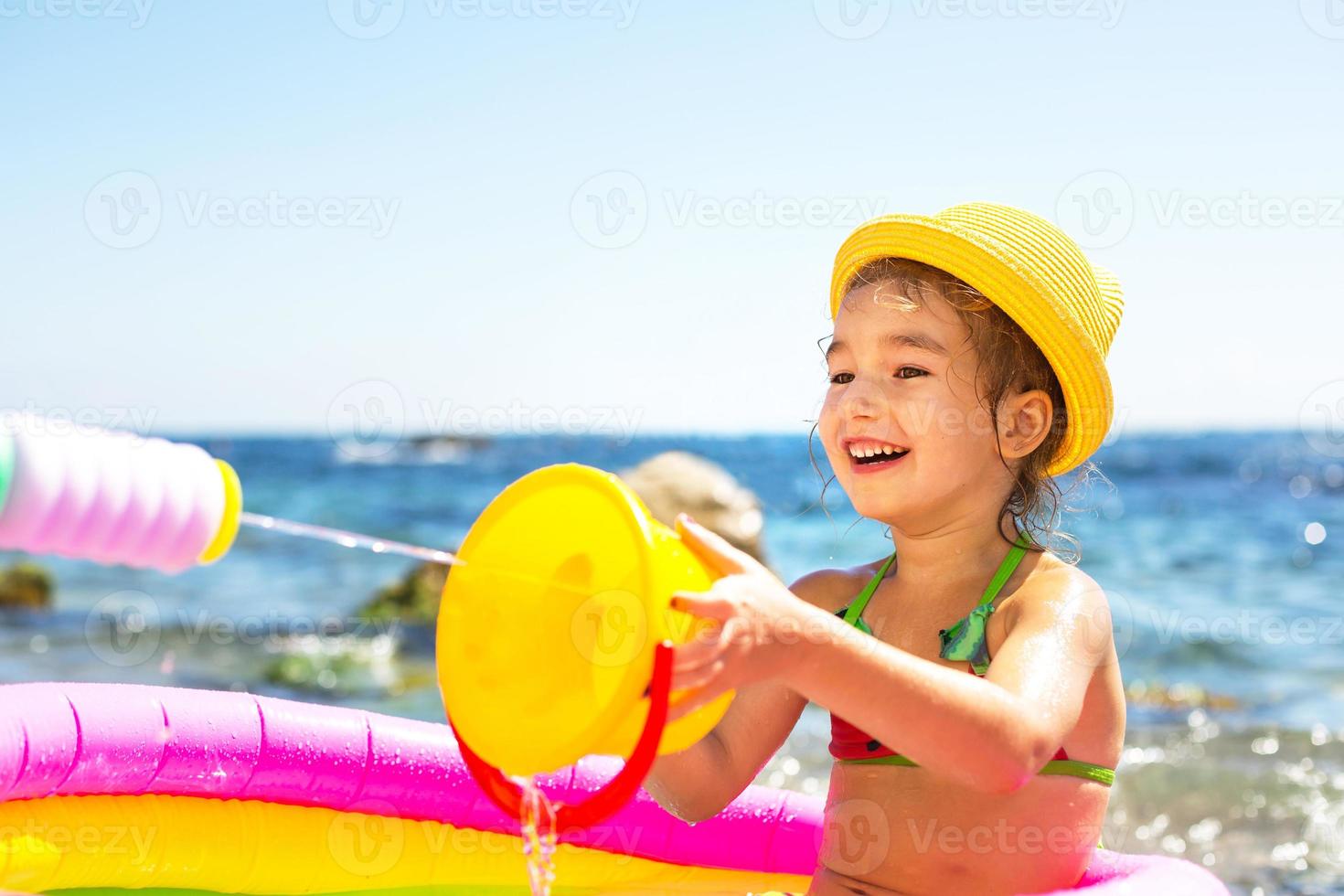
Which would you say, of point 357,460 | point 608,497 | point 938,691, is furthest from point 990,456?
point 357,460

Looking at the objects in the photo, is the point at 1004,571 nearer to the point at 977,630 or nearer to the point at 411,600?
the point at 977,630

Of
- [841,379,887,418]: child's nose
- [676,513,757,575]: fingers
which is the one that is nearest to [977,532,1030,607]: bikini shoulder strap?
[841,379,887,418]: child's nose

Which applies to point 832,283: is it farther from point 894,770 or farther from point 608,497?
point 608,497

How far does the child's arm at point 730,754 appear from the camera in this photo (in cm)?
236

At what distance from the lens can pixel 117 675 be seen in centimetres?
747

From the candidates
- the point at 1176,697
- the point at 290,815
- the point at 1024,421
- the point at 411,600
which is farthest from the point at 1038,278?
the point at 411,600

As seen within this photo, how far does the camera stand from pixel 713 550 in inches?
62.1

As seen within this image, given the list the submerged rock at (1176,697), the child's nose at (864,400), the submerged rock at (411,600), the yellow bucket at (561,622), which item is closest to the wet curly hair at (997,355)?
the child's nose at (864,400)

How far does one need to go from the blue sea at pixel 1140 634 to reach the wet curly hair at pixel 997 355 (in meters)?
0.21

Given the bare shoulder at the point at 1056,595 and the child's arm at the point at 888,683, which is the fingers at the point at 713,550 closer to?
the child's arm at the point at 888,683

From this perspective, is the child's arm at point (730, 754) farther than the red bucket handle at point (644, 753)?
Yes

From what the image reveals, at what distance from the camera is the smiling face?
223 centimetres

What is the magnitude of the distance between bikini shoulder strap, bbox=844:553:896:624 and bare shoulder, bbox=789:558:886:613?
0.03 m

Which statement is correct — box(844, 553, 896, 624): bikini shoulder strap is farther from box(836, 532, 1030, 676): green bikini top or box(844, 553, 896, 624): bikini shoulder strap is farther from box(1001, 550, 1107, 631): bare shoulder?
box(1001, 550, 1107, 631): bare shoulder
